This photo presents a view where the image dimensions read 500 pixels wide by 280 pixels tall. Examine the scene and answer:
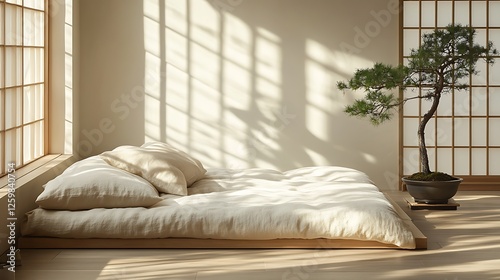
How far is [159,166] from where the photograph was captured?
17.5ft

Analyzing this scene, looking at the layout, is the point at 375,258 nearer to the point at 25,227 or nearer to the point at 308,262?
the point at 308,262

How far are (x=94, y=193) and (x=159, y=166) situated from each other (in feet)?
2.11

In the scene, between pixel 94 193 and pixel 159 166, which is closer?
pixel 94 193

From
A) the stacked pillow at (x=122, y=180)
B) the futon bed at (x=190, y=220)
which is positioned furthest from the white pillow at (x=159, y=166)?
the futon bed at (x=190, y=220)

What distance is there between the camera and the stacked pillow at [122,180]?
480 centimetres

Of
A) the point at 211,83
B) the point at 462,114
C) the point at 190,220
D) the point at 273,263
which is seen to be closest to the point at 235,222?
the point at 190,220

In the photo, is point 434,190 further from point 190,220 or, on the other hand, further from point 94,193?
point 94,193

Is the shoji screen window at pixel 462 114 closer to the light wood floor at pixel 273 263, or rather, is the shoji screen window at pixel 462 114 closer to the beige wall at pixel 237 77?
the beige wall at pixel 237 77

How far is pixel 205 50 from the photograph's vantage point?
23.4 feet

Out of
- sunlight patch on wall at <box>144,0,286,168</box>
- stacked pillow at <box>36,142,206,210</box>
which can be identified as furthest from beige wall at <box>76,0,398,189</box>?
stacked pillow at <box>36,142,206,210</box>

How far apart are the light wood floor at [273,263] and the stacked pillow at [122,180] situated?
1.14 ft

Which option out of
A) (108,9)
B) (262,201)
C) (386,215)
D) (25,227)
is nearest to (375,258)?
(386,215)

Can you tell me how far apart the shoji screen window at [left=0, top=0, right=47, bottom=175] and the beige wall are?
0.85 m

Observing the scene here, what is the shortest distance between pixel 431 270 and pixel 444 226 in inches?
52.6
